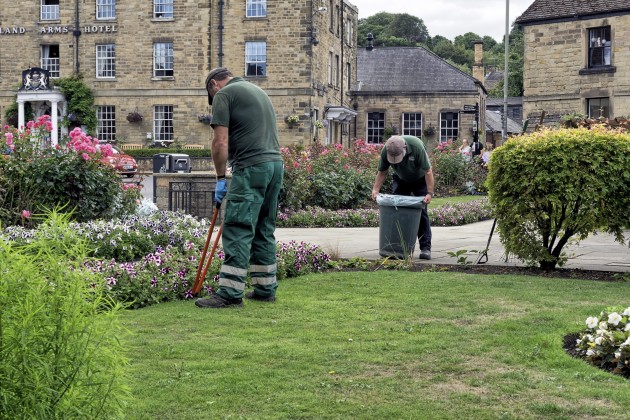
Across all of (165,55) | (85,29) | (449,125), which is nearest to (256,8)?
(165,55)

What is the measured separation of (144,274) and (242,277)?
106 cm

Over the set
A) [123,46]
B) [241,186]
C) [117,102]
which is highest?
[123,46]

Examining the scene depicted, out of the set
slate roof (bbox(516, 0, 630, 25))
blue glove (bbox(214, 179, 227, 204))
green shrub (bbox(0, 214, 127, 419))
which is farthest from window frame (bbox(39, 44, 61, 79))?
green shrub (bbox(0, 214, 127, 419))

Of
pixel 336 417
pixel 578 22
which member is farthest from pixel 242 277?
pixel 578 22

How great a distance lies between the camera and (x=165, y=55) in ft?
134

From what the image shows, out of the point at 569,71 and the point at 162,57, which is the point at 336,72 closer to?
the point at 162,57

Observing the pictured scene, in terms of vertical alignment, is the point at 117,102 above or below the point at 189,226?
above

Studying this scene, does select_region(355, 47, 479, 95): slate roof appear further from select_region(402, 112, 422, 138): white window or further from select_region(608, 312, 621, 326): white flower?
select_region(608, 312, 621, 326): white flower

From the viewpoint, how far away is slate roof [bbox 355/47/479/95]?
1957 inches

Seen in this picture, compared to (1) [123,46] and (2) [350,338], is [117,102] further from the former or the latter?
(2) [350,338]

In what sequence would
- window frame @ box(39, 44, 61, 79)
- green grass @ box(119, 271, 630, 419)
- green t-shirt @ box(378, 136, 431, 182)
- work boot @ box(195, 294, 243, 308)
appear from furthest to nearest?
window frame @ box(39, 44, 61, 79) → green t-shirt @ box(378, 136, 431, 182) → work boot @ box(195, 294, 243, 308) → green grass @ box(119, 271, 630, 419)

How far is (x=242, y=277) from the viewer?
750 centimetres

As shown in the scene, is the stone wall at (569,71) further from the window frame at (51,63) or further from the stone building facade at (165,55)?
the window frame at (51,63)

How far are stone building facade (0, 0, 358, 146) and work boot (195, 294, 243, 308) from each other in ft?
105
